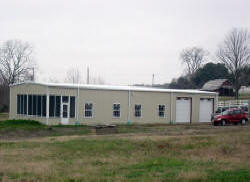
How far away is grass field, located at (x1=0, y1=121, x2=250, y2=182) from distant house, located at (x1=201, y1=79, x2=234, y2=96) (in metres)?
55.6

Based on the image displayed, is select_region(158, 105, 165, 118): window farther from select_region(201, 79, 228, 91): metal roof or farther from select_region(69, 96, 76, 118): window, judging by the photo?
select_region(201, 79, 228, 91): metal roof

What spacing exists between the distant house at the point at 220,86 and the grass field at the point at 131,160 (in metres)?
55.6

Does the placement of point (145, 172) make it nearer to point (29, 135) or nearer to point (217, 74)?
point (29, 135)

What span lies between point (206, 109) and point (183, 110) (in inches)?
136

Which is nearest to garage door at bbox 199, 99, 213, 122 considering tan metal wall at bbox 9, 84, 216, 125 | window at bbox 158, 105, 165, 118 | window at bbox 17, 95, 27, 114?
tan metal wall at bbox 9, 84, 216, 125

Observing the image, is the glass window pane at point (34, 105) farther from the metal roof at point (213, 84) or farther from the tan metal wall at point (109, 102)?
the metal roof at point (213, 84)

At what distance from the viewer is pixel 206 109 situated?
4322 centimetres

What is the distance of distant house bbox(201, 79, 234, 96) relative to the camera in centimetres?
7671

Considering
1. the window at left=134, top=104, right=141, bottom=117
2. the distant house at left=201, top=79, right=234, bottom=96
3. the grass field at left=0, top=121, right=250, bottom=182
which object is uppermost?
the distant house at left=201, top=79, right=234, bottom=96

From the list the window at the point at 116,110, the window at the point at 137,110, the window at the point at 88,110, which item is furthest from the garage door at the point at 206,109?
the window at the point at 88,110

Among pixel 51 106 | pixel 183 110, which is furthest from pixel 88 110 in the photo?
pixel 183 110

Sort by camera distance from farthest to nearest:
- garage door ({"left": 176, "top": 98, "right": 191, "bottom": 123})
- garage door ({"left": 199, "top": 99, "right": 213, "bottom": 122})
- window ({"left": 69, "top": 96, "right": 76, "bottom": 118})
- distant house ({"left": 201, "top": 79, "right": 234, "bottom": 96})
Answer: distant house ({"left": 201, "top": 79, "right": 234, "bottom": 96}) → garage door ({"left": 199, "top": 99, "right": 213, "bottom": 122}) → garage door ({"left": 176, "top": 98, "right": 191, "bottom": 123}) → window ({"left": 69, "top": 96, "right": 76, "bottom": 118})

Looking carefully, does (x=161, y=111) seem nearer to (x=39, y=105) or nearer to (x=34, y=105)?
(x=39, y=105)

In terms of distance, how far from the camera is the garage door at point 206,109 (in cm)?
4281
